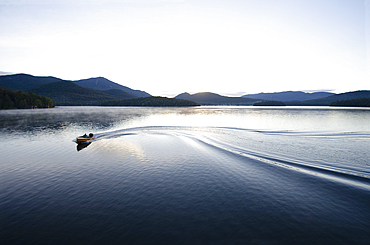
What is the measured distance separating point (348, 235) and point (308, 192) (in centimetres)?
510

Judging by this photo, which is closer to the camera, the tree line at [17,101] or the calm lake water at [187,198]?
the calm lake water at [187,198]

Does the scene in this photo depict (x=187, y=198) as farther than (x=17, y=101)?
No

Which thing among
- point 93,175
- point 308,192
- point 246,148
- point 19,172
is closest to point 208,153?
point 246,148

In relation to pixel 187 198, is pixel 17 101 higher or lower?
higher

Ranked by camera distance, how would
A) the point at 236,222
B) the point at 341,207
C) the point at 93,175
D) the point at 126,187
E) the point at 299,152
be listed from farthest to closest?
the point at 299,152 → the point at 93,175 → the point at 126,187 → the point at 341,207 → the point at 236,222

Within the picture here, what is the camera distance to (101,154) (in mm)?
27984

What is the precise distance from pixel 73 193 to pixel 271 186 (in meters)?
17.9

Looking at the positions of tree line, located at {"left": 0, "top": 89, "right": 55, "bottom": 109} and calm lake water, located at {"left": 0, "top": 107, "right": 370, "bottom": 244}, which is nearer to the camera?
calm lake water, located at {"left": 0, "top": 107, "right": 370, "bottom": 244}

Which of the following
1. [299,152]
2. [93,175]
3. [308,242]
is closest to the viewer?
[308,242]

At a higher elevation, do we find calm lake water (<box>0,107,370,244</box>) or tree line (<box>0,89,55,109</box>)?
tree line (<box>0,89,55,109</box>)

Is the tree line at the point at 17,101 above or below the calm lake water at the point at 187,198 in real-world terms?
above

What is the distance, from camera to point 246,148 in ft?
99.6

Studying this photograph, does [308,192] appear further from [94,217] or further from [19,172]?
[19,172]

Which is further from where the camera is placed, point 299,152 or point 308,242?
point 299,152
